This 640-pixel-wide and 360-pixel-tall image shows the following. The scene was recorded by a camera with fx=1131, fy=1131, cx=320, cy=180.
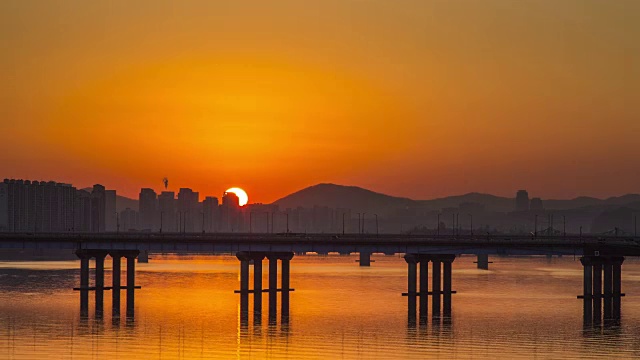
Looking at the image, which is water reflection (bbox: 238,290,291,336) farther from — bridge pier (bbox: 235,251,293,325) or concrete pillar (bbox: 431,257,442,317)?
concrete pillar (bbox: 431,257,442,317)

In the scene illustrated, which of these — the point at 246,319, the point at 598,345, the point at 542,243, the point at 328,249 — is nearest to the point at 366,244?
the point at 328,249

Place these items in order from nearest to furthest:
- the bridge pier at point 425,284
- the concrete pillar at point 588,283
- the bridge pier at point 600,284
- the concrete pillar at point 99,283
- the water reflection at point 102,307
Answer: the water reflection at point 102,307
the bridge pier at point 425,284
the concrete pillar at point 99,283
the concrete pillar at point 588,283
the bridge pier at point 600,284

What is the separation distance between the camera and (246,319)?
428 feet

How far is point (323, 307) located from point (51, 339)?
167 feet

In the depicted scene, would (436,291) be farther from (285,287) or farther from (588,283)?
(588,283)

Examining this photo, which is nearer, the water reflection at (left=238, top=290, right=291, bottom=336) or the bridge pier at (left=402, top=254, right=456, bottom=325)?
the water reflection at (left=238, top=290, right=291, bottom=336)

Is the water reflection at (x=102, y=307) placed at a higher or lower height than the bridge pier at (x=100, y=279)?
lower

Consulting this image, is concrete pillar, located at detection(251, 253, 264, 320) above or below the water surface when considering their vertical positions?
above

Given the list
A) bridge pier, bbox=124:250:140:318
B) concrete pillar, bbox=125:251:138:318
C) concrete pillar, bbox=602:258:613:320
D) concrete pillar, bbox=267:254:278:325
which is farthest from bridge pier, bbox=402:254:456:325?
bridge pier, bbox=124:250:140:318

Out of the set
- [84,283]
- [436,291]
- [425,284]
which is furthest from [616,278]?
[84,283]

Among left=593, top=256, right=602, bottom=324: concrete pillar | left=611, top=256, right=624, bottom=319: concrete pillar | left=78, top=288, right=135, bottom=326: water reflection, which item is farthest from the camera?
left=611, top=256, right=624, bottom=319: concrete pillar

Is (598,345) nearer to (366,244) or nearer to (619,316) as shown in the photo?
(619,316)

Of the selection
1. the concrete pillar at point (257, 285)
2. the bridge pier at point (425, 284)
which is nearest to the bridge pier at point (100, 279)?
the concrete pillar at point (257, 285)

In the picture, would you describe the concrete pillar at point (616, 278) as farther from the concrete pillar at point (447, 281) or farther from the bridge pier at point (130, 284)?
the bridge pier at point (130, 284)
